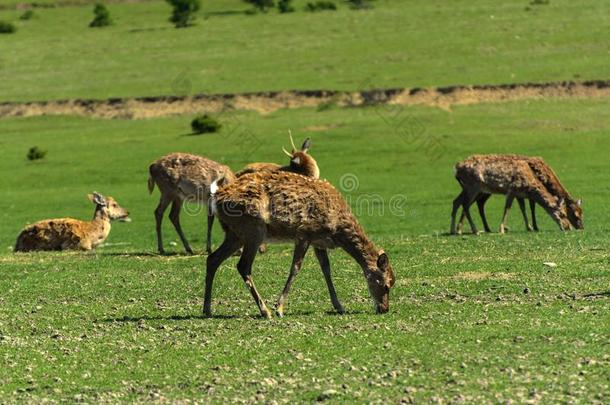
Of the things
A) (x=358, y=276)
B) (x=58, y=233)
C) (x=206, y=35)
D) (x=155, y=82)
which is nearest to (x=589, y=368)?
(x=358, y=276)

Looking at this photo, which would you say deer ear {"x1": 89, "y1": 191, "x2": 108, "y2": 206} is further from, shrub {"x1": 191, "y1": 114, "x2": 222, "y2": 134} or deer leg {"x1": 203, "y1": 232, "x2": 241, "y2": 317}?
shrub {"x1": 191, "y1": 114, "x2": 222, "y2": 134}

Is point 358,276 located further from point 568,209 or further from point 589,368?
point 568,209

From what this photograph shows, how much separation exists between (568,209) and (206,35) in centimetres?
5291

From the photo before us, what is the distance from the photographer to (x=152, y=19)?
291 ft

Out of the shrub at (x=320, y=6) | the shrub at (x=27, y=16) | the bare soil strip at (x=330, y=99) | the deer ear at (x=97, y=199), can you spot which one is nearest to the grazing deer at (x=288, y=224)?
the deer ear at (x=97, y=199)

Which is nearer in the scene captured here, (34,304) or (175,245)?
(34,304)

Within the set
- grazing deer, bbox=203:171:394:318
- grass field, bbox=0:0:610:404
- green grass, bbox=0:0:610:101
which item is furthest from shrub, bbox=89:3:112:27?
grazing deer, bbox=203:171:394:318

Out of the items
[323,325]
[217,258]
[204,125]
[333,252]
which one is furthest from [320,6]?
[323,325]

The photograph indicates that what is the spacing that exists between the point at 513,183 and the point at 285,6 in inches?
2475

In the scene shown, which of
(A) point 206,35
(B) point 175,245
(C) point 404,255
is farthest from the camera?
(A) point 206,35

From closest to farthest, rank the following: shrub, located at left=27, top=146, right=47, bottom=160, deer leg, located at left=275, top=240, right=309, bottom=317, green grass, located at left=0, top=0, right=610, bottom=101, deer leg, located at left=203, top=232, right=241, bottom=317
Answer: deer leg, located at left=275, top=240, right=309, bottom=317
deer leg, located at left=203, top=232, right=241, bottom=317
shrub, located at left=27, top=146, right=47, bottom=160
green grass, located at left=0, top=0, right=610, bottom=101

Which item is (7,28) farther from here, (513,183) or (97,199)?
(513,183)

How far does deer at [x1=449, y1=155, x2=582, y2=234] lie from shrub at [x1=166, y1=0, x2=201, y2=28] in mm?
58347

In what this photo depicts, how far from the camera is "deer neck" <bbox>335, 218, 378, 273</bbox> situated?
15.8 metres
